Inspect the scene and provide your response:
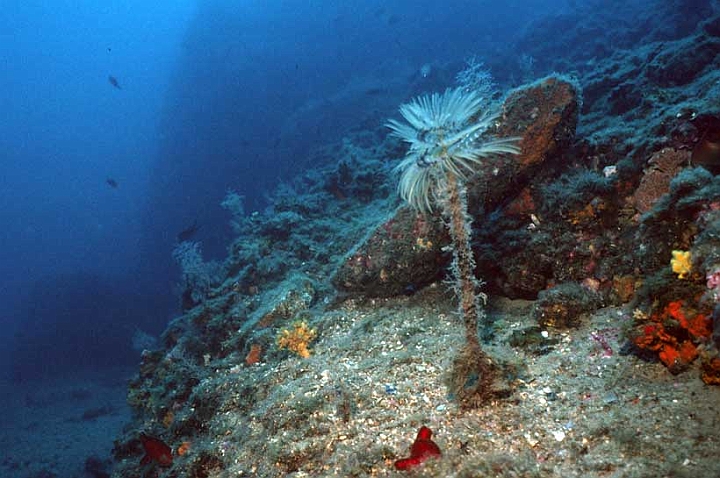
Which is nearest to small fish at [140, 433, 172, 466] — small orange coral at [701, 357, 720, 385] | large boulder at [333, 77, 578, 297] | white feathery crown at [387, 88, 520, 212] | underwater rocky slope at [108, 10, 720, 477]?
underwater rocky slope at [108, 10, 720, 477]

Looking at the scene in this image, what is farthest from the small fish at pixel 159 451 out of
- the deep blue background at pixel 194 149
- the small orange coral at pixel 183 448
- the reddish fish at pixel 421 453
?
the deep blue background at pixel 194 149

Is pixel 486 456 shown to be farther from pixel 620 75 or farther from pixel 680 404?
pixel 620 75

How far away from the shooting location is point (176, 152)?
4044cm

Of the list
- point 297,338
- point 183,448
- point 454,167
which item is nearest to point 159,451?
point 183,448

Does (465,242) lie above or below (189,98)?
below

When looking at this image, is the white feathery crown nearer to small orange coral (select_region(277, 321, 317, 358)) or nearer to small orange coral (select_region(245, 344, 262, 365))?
small orange coral (select_region(277, 321, 317, 358))

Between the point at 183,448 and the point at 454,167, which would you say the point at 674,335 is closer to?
the point at 454,167

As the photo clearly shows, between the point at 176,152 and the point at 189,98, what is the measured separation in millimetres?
6714

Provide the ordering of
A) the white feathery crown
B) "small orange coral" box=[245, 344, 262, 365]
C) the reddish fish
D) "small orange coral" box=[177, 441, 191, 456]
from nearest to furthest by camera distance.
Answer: the white feathery crown, the reddish fish, "small orange coral" box=[177, 441, 191, 456], "small orange coral" box=[245, 344, 262, 365]

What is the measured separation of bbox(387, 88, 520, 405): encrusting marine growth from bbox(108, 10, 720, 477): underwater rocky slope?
0.34 m

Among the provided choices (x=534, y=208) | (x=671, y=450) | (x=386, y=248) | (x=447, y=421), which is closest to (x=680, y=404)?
(x=671, y=450)

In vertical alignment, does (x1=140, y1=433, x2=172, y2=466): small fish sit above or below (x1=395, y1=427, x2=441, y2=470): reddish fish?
above

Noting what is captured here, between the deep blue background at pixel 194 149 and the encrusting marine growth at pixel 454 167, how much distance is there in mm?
20504

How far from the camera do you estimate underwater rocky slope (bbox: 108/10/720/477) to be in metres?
3.01
